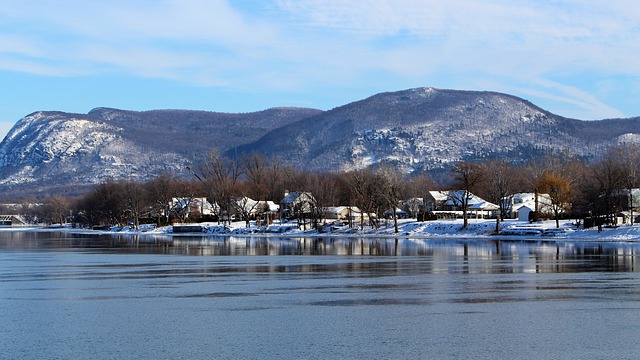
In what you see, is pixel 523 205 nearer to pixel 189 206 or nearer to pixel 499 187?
pixel 499 187

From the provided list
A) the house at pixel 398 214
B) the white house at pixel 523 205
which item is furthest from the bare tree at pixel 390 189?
the white house at pixel 523 205

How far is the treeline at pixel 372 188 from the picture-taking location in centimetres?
10081

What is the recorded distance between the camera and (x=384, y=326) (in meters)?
25.0

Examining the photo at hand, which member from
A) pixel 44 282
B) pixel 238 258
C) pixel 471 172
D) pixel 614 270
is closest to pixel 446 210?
pixel 471 172

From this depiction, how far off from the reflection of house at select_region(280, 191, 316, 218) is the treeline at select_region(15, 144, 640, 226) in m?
2.19

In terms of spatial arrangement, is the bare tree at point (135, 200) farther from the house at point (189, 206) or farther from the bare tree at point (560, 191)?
the bare tree at point (560, 191)

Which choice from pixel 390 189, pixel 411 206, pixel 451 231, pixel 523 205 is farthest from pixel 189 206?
pixel 451 231

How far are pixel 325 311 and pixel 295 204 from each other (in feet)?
400

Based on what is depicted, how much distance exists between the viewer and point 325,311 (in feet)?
93.2

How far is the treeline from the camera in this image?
10081cm

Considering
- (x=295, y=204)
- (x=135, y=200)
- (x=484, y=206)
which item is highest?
(x=135, y=200)

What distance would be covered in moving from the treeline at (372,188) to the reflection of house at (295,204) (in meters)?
2.19

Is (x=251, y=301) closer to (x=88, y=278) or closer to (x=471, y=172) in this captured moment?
(x=88, y=278)

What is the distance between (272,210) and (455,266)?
4478 inches
